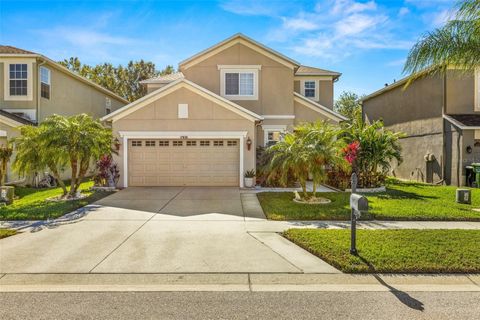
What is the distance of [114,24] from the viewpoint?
11.9 metres

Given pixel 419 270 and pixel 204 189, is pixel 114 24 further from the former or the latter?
pixel 419 270

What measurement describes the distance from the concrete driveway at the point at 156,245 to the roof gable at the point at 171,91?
18.8 feet

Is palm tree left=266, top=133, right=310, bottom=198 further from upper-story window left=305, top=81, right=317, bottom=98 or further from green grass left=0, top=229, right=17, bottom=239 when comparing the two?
upper-story window left=305, top=81, right=317, bottom=98

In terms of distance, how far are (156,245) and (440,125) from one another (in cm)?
1702

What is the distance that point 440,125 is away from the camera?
17.2 meters

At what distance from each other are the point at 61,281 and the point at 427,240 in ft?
22.8

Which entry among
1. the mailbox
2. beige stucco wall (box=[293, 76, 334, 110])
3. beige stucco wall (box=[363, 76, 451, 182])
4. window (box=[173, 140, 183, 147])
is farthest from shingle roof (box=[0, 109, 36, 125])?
beige stucco wall (box=[363, 76, 451, 182])

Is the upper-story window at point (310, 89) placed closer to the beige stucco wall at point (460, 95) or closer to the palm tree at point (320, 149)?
the beige stucco wall at point (460, 95)

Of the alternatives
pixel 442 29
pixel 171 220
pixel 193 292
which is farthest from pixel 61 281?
pixel 442 29

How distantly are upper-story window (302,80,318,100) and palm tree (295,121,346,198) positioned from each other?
31.1 ft

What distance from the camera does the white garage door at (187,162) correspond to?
49.2 ft

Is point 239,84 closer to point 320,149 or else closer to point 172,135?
point 172,135

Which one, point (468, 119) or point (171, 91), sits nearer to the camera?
point (171, 91)

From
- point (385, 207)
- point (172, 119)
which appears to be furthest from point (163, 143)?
point (385, 207)
